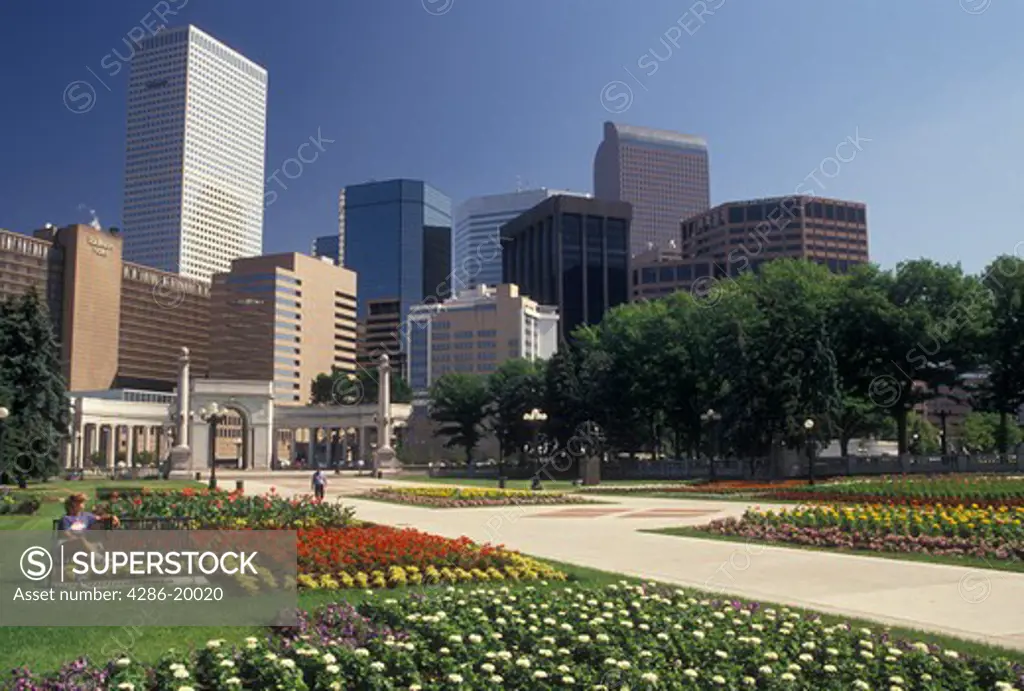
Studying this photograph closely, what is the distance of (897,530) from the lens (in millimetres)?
19109

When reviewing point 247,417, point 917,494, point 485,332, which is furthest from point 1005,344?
point 485,332

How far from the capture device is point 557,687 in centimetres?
745

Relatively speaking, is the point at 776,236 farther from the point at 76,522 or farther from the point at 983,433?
the point at 76,522

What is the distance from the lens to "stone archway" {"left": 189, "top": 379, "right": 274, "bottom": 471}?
97.4 m

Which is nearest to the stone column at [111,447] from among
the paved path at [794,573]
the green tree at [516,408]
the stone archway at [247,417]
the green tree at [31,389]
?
the stone archway at [247,417]

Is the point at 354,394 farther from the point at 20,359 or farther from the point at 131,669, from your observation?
the point at 131,669

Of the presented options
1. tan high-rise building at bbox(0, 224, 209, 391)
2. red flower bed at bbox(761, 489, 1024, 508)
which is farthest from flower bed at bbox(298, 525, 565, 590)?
tan high-rise building at bbox(0, 224, 209, 391)

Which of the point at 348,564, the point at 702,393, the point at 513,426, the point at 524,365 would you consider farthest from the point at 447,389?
the point at 348,564

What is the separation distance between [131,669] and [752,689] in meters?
5.20

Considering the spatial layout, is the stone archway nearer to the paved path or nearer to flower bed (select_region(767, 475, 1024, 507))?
→ flower bed (select_region(767, 475, 1024, 507))

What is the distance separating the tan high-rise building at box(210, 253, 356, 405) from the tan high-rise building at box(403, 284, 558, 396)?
899 inches

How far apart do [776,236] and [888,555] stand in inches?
6166

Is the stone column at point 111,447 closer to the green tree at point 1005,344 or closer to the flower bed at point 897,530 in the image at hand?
the green tree at point 1005,344

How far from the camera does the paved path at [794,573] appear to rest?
11172mm
